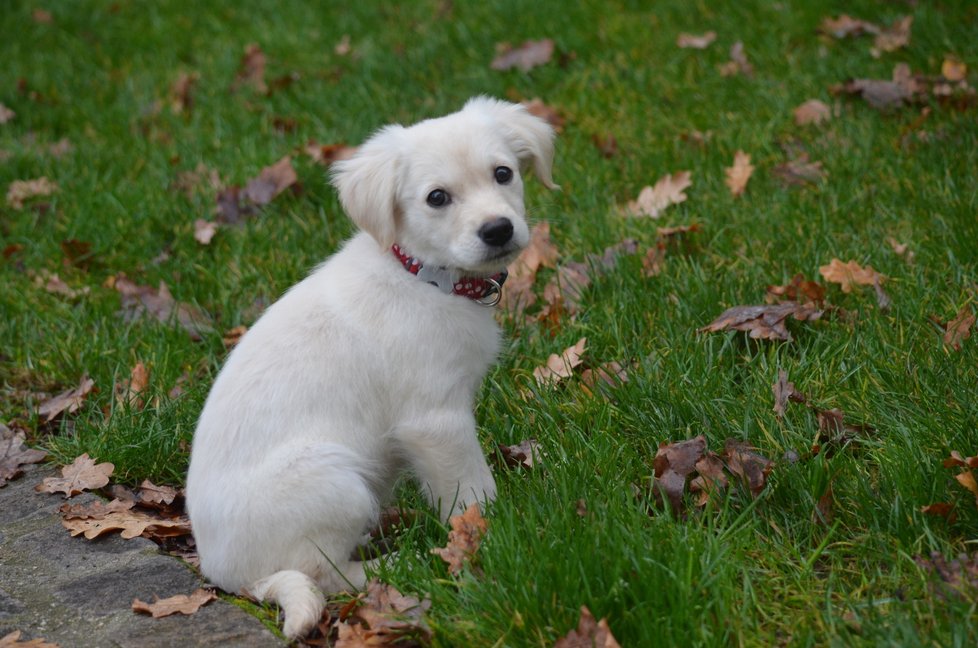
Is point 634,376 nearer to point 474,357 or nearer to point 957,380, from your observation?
point 474,357

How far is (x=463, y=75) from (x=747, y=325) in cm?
343

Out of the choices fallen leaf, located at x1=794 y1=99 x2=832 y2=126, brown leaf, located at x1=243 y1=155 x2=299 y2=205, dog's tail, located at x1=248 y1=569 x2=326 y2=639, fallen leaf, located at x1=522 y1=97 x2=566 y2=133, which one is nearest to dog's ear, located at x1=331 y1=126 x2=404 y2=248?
dog's tail, located at x1=248 y1=569 x2=326 y2=639

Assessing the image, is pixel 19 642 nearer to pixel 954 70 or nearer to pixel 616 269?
pixel 616 269

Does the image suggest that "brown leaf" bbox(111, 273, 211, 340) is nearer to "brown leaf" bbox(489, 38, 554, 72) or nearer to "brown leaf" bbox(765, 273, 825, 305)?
"brown leaf" bbox(765, 273, 825, 305)

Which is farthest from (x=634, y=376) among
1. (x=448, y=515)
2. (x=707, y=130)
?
(x=707, y=130)

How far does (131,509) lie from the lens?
3.31 metres

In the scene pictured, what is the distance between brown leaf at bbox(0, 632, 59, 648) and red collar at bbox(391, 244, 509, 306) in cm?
144

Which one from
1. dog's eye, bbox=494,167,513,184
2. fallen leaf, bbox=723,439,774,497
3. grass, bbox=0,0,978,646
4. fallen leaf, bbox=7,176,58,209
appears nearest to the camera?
grass, bbox=0,0,978,646

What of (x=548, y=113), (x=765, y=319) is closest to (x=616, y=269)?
(x=765, y=319)

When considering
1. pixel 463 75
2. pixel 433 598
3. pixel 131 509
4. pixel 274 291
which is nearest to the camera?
pixel 433 598

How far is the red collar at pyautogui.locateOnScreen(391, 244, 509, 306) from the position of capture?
3219 millimetres

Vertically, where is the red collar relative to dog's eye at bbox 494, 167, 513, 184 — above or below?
below

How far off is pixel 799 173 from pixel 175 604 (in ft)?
11.1

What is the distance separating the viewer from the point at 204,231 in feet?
16.5
